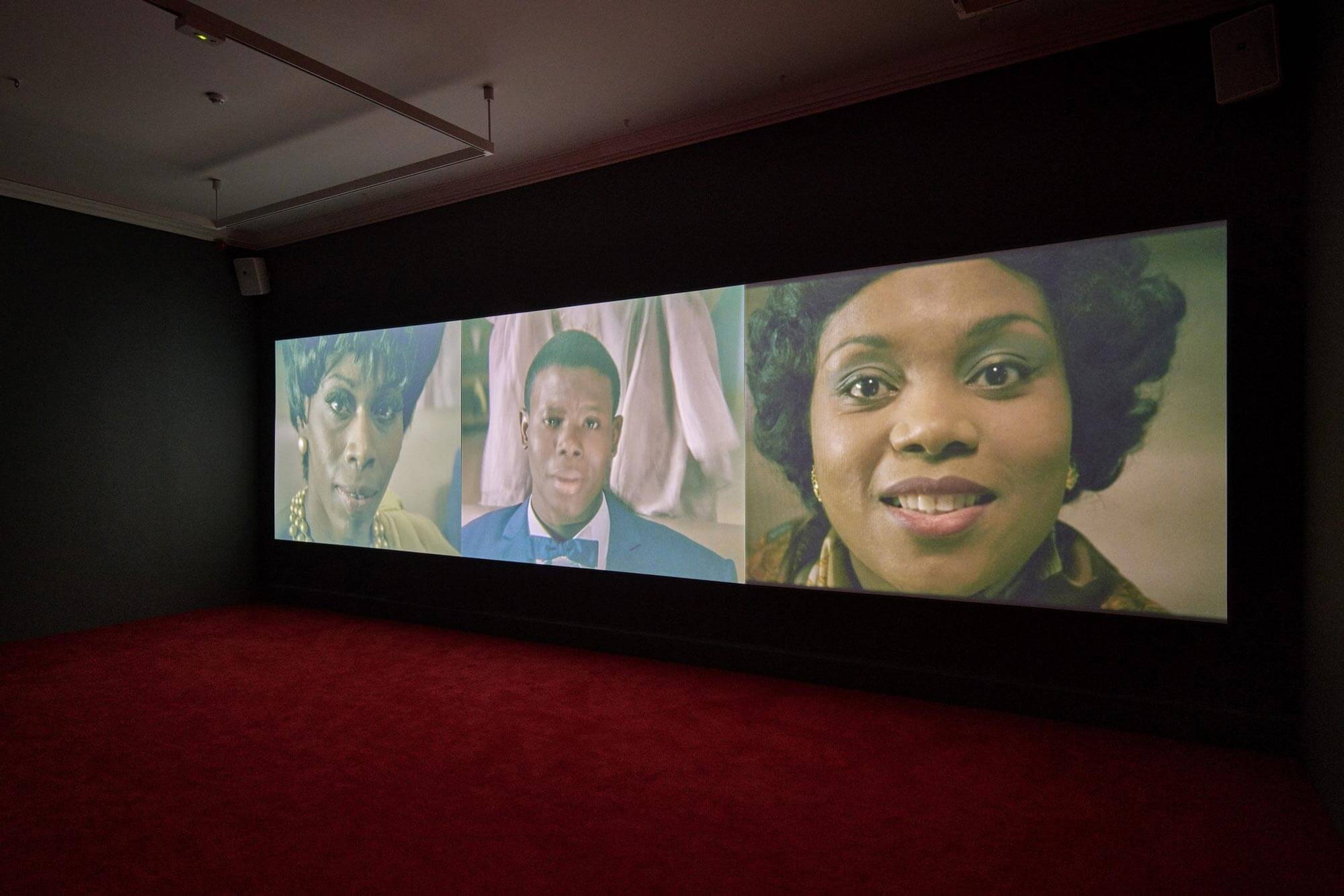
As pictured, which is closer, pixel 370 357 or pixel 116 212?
pixel 116 212

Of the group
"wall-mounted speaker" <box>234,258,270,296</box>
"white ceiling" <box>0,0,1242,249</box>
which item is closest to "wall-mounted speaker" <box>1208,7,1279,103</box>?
"white ceiling" <box>0,0,1242,249</box>

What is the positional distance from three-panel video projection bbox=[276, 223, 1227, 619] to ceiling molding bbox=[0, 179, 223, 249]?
82.2 inches

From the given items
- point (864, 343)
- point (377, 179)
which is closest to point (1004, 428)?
point (864, 343)

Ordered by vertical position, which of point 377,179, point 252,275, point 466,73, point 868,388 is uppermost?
point 466,73

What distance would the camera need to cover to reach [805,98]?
13.2 ft

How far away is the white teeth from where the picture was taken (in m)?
3.59

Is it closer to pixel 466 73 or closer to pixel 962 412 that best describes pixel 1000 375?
pixel 962 412

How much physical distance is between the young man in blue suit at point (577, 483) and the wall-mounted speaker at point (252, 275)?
3060 millimetres

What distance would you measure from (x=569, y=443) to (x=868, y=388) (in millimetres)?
1939

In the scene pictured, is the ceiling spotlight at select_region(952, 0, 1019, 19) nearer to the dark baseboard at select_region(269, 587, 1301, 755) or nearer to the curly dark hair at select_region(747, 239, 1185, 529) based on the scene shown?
the curly dark hair at select_region(747, 239, 1185, 529)

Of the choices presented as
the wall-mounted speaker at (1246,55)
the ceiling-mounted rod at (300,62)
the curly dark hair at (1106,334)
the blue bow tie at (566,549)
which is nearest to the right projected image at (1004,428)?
the curly dark hair at (1106,334)

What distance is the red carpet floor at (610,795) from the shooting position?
2271 millimetres

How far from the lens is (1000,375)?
3.50m

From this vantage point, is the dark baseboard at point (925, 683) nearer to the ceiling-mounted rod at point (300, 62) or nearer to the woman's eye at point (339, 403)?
the woman's eye at point (339, 403)
